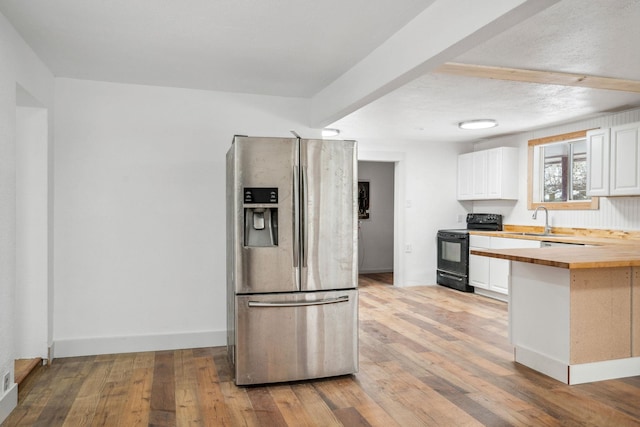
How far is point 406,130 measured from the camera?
6418 millimetres

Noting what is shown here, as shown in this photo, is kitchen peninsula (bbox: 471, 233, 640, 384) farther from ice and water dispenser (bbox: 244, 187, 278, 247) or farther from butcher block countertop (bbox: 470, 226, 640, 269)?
ice and water dispenser (bbox: 244, 187, 278, 247)

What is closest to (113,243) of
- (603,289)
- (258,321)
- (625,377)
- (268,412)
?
(258,321)

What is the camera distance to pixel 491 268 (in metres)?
6.39

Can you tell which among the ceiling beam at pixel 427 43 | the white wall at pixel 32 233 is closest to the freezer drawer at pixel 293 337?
the ceiling beam at pixel 427 43

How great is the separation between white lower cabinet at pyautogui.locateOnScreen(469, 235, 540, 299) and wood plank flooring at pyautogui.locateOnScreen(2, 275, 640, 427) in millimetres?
2032

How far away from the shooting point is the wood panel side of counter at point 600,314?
10.7ft

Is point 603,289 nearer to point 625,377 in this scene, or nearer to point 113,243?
point 625,377

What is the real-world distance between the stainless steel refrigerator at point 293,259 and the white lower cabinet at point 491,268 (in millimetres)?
3329

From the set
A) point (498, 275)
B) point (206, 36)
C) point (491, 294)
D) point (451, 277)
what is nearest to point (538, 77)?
point (206, 36)

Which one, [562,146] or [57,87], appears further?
[562,146]

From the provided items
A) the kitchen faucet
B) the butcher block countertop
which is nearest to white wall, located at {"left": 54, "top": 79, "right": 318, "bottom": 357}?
the butcher block countertop

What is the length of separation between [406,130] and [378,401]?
4233 millimetres

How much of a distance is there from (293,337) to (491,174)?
4693 millimetres

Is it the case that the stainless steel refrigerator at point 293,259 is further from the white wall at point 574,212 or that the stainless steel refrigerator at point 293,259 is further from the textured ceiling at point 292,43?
the white wall at point 574,212
